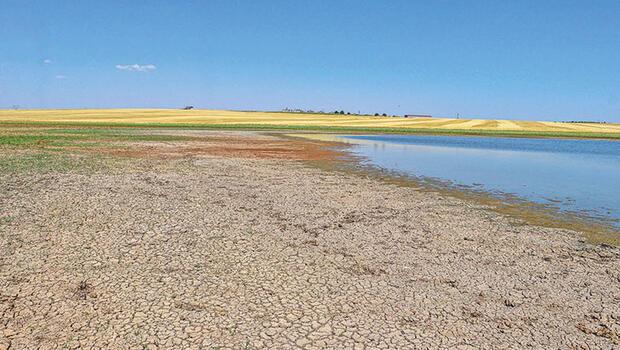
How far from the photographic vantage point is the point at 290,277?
6551 mm

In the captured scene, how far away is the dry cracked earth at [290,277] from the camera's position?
490 cm

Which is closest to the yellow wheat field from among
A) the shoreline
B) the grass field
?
the grass field

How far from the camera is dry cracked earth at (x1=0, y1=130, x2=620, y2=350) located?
16.1ft

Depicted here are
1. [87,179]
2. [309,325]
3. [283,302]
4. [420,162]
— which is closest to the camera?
[309,325]

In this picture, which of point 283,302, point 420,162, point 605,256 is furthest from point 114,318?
point 420,162

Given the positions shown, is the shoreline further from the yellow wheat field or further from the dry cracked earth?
the yellow wheat field

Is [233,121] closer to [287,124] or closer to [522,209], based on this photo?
[287,124]

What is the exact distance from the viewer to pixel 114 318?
5.12 metres

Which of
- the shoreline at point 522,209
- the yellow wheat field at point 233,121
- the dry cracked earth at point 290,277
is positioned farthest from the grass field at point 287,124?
the dry cracked earth at point 290,277

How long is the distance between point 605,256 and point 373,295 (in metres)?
4.96

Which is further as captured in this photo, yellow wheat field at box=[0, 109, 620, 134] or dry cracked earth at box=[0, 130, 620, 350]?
yellow wheat field at box=[0, 109, 620, 134]

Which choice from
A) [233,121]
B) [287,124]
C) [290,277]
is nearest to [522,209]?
[290,277]

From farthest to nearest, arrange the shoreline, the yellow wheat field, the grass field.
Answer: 1. the yellow wheat field
2. the grass field
3. the shoreline

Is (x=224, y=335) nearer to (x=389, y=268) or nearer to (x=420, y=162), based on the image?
(x=389, y=268)
